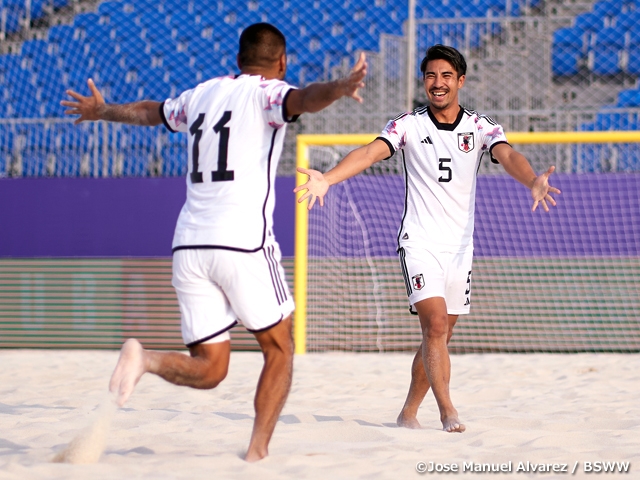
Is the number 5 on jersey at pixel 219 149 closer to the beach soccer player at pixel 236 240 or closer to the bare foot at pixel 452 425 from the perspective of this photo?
the beach soccer player at pixel 236 240

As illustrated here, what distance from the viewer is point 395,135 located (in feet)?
15.0

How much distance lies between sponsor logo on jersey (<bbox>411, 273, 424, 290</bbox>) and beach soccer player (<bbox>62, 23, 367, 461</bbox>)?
1142mm

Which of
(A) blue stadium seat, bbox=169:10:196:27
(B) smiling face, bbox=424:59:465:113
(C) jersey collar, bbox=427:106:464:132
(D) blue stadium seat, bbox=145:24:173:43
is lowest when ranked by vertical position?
(C) jersey collar, bbox=427:106:464:132

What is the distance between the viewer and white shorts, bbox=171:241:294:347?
3.36 m

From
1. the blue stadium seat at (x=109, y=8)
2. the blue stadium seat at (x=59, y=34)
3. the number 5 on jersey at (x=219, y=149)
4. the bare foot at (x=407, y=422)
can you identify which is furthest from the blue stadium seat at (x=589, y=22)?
the number 5 on jersey at (x=219, y=149)

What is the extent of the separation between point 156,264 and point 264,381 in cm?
627

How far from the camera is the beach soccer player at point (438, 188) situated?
177 inches

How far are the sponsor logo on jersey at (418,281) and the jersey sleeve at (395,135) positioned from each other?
65 centimetres

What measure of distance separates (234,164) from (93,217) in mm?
6656

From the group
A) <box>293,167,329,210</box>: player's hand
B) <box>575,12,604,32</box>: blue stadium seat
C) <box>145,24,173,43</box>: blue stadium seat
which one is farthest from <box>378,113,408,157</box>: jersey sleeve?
<box>145,24,173,43</box>: blue stadium seat

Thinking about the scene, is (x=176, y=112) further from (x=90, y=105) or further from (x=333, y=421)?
(x=333, y=421)

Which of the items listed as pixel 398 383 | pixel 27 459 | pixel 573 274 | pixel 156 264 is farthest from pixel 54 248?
pixel 27 459

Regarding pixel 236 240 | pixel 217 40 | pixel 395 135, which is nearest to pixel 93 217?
pixel 217 40

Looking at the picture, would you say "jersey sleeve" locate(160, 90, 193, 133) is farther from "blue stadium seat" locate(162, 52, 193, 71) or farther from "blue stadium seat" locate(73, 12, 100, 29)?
"blue stadium seat" locate(73, 12, 100, 29)
